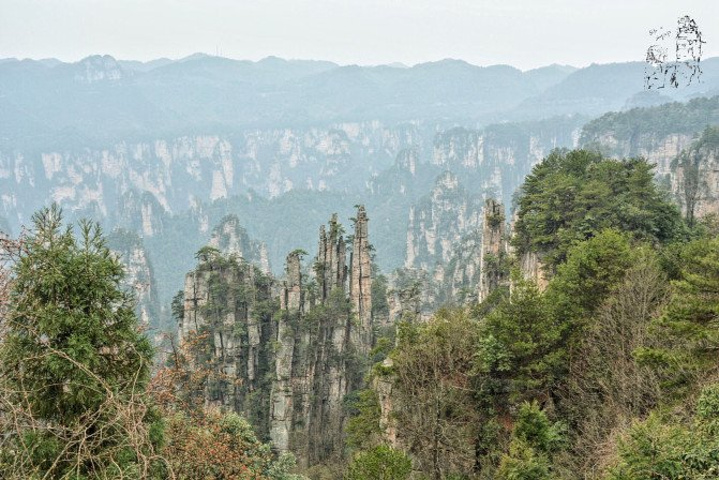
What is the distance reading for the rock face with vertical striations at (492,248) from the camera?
4006 cm

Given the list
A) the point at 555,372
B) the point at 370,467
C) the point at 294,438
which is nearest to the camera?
the point at 370,467

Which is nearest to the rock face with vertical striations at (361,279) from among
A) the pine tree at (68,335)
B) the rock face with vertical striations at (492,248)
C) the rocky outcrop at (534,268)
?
the rock face with vertical striations at (492,248)

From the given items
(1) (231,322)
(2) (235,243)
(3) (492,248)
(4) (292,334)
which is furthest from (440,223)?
(3) (492,248)

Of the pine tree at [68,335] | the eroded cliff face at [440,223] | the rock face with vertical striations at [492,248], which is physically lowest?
the eroded cliff face at [440,223]

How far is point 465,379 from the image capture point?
63.6 feet

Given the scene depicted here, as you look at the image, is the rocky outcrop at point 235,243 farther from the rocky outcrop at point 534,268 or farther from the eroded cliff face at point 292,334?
the rocky outcrop at point 534,268

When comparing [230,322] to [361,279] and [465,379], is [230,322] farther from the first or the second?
[465,379]

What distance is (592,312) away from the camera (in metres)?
19.3

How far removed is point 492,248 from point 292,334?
1726cm

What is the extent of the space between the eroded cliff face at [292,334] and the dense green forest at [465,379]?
1822 centimetres

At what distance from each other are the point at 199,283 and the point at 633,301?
130 ft

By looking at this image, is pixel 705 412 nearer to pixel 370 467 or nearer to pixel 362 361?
pixel 370 467

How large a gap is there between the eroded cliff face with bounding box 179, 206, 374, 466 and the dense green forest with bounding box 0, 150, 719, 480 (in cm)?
1822

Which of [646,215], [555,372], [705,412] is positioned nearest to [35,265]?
[705,412]
